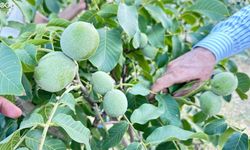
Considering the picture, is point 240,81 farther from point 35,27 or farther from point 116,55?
point 35,27

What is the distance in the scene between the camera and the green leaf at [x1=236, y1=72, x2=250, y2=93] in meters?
1.32

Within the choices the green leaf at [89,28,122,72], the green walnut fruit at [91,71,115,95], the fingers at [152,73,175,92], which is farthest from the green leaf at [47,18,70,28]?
the fingers at [152,73,175,92]

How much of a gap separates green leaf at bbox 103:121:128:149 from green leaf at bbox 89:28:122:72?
152 millimetres

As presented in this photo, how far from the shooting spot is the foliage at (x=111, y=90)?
79 cm

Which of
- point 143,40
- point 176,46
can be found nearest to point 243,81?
point 176,46

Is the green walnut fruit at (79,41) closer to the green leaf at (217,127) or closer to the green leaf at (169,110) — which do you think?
the green leaf at (169,110)

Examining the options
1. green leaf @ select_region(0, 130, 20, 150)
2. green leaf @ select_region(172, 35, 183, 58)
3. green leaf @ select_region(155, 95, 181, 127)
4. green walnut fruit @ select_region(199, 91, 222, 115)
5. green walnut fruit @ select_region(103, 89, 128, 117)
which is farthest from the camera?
green leaf @ select_region(172, 35, 183, 58)

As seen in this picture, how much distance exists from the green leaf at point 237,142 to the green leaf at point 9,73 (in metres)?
0.59

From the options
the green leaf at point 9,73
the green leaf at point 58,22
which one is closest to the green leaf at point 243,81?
the green leaf at point 58,22

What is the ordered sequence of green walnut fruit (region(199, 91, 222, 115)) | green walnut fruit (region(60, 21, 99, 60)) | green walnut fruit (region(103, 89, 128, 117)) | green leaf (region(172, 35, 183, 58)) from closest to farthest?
green walnut fruit (region(60, 21, 99, 60)), green walnut fruit (region(103, 89, 128, 117)), green walnut fruit (region(199, 91, 222, 115)), green leaf (region(172, 35, 183, 58))

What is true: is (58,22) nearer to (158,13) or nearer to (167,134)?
(158,13)

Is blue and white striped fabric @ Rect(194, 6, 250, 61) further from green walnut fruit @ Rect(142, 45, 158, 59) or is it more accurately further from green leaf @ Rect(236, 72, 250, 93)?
green walnut fruit @ Rect(142, 45, 158, 59)

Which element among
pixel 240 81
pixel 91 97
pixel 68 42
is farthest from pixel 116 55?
pixel 240 81

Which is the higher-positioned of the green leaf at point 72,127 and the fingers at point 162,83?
the green leaf at point 72,127
